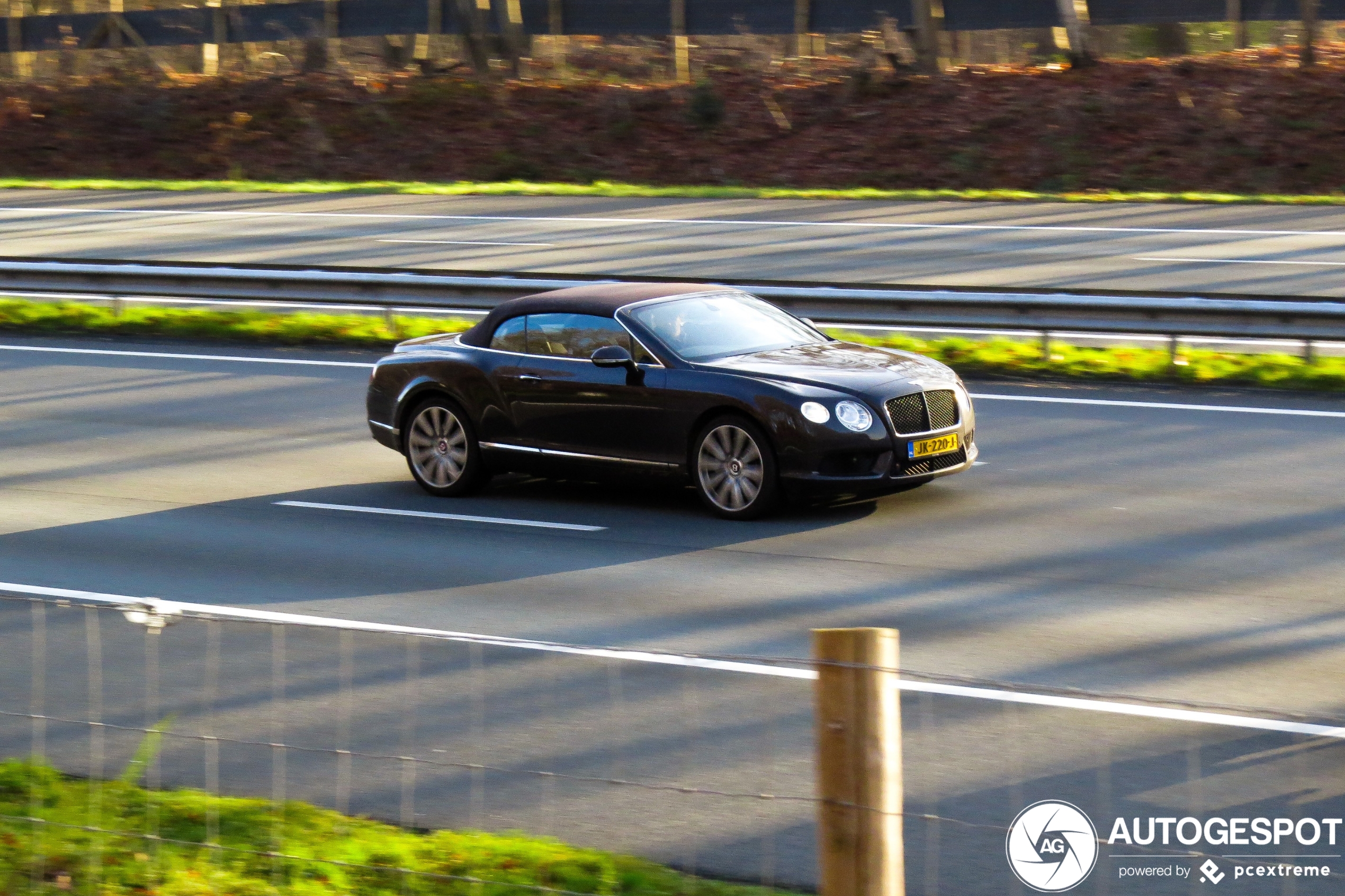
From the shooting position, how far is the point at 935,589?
9.10m

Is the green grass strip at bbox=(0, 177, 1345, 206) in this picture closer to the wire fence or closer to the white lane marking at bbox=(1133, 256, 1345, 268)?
the white lane marking at bbox=(1133, 256, 1345, 268)

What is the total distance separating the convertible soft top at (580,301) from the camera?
11703mm

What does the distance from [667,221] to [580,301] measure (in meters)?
15.3

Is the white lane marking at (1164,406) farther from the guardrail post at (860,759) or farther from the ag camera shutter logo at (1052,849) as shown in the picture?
the guardrail post at (860,759)

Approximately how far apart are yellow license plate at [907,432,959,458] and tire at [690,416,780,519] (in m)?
0.89

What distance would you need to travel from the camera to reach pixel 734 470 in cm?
1089

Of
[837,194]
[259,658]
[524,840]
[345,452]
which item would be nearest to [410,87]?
[837,194]

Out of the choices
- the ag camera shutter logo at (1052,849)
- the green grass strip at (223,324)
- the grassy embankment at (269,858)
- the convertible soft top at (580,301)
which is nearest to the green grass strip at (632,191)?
the green grass strip at (223,324)

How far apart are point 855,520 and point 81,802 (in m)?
6.01

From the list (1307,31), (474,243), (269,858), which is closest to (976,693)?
(269,858)

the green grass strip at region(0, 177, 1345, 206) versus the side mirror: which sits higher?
the green grass strip at region(0, 177, 1345, 206)

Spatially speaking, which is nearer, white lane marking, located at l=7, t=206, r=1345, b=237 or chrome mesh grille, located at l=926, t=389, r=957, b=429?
chrome mesh grille, located at l=926, t=389, r=957, b=429

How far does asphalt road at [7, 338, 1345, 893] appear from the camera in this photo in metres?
6.09

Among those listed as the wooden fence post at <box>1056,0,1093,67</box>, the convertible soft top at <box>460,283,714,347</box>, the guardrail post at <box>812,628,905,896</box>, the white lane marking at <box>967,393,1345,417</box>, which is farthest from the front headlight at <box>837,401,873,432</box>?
the wooden fence post at <box>1056,0,1093,67</box>
